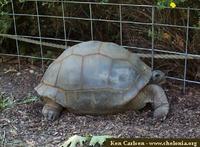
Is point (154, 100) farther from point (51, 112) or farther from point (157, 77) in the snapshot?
point (51, 112)

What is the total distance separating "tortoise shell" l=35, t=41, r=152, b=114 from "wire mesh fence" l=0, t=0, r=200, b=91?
53 cm

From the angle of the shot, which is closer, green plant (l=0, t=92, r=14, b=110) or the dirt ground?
the dirt ground

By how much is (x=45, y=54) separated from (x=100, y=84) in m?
1.82

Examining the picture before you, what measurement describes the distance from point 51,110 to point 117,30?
1.45m

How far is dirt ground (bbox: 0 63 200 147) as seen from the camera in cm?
413

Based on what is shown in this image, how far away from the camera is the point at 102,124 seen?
4.35 metres

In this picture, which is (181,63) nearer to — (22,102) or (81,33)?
(81,33)

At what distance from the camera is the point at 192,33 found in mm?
4949

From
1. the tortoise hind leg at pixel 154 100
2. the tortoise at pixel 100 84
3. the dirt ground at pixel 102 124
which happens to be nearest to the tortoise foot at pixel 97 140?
the dirt ground at pixel 102 124

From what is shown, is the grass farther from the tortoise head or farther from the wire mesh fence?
the tortoise head

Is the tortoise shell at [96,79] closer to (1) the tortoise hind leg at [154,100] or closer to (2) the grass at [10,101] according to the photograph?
(1) the tortoise hind leg at [154,100]

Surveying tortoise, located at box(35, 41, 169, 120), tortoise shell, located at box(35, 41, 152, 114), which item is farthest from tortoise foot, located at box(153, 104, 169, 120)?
tortoise shell, located at box(35, 41, 152, 114)

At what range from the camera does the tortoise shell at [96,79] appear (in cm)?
439

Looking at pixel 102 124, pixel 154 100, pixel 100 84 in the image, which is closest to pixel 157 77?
pixel 154 100
